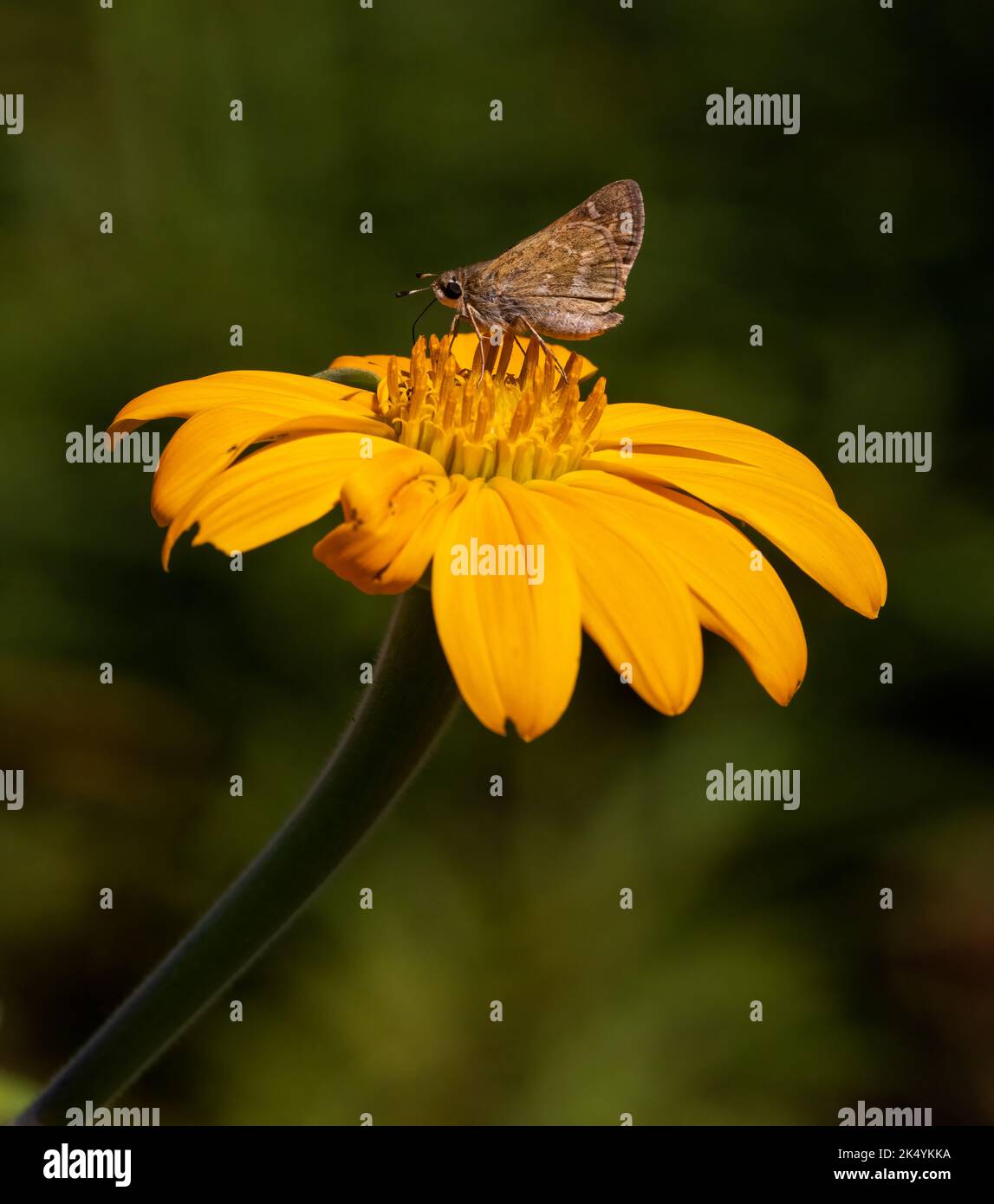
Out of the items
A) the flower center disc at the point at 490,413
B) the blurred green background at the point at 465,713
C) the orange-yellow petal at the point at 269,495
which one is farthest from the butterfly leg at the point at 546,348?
the blurred green background at the point at 465,713

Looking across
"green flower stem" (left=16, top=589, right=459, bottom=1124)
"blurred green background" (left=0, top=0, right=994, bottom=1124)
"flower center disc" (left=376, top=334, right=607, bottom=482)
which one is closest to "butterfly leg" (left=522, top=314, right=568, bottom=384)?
"flower center disc" (left=376, top=334, right=607, bottom=482)

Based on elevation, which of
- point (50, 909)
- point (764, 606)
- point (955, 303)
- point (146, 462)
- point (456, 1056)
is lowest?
point (456, 1056)

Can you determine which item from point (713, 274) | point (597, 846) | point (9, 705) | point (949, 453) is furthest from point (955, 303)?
point (9, 705)

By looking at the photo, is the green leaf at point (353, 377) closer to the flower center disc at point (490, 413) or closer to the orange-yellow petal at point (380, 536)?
the flower center disc at point (490, 413)

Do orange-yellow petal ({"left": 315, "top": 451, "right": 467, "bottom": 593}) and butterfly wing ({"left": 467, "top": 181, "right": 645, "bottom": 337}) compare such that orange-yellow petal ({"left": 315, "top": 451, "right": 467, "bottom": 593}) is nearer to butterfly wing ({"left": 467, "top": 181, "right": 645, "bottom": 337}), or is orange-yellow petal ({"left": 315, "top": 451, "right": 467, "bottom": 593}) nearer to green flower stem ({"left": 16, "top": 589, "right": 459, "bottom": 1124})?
green flower stem ({"left": 16, "top": 589, "right": 459, "bottom": 1124})

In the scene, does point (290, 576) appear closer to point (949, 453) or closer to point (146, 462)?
point (146, 462)

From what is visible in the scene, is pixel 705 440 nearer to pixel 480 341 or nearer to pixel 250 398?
pixel 480 341

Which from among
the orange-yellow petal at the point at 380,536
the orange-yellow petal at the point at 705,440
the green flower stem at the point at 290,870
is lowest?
the green flower stem at the point at 290,870
